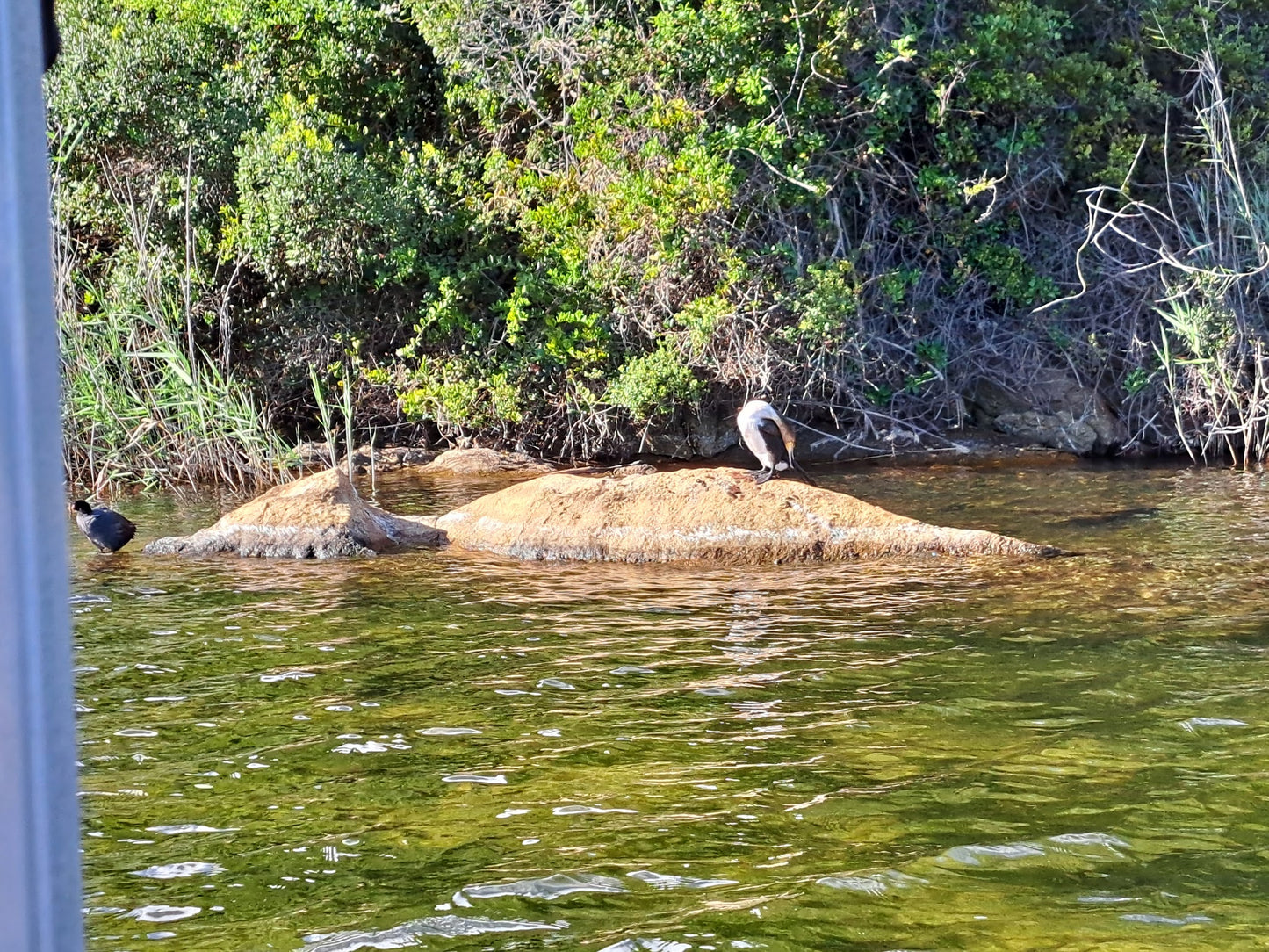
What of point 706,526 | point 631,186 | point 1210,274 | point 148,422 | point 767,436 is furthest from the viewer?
point 1210,274

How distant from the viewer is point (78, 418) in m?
11.0

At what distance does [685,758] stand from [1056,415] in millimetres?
10262

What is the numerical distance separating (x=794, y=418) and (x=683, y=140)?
3325mm

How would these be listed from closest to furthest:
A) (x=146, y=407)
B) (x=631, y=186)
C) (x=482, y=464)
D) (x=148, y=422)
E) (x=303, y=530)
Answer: (x=303, y=530) < (x=146, y=407) < (x=148, y=422) < (x=631, y=186) < (x=482, y=464)

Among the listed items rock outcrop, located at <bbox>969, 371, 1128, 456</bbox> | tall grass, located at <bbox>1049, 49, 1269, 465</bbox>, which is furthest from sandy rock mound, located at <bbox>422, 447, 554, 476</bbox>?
tall grass, located at <bbox>1049, 49, 1269, 465</bbox>

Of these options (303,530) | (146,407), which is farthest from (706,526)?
(146,407)

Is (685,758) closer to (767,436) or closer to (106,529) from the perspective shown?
(767,436)

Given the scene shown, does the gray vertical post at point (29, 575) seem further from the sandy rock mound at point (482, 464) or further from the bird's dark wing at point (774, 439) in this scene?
the sandy rock mound at point (482, 464)

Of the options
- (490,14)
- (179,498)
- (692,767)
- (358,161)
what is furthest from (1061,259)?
(692,767)

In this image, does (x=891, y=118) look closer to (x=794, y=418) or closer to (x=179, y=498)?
(x=794, y=418)

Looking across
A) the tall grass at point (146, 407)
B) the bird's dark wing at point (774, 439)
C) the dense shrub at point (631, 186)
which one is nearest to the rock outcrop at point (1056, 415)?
the dense shrub at point (631, 186)

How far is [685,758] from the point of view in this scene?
4.26 meters

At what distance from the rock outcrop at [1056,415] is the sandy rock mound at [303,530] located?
7384mm

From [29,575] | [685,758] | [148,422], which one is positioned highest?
[148,422]
